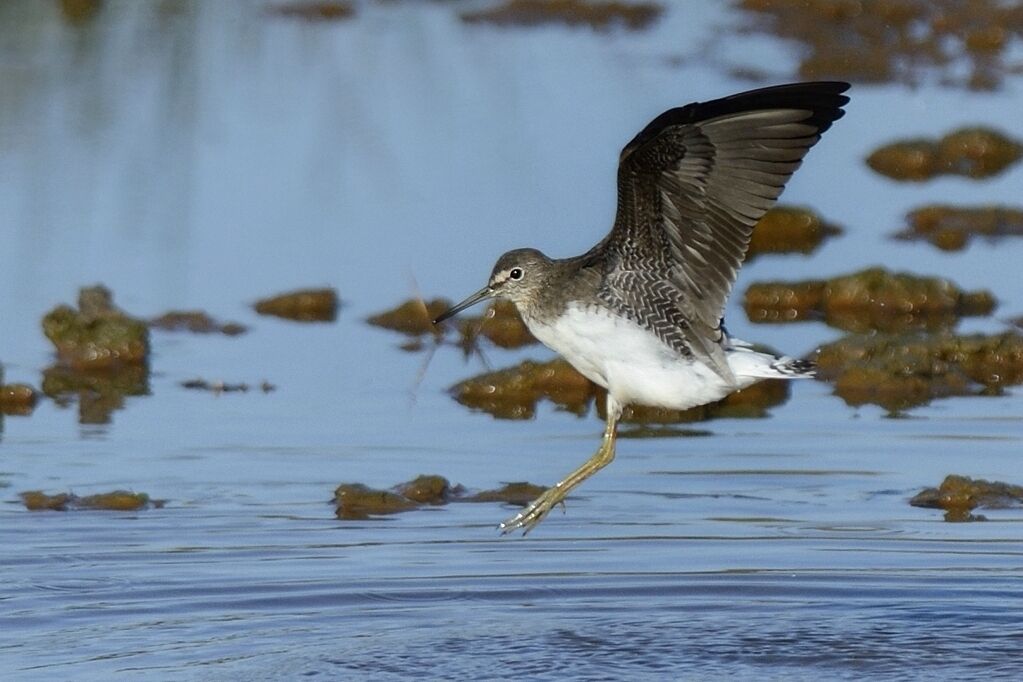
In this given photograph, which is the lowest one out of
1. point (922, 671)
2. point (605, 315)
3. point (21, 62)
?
point (922, 671)

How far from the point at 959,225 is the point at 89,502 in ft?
18.8

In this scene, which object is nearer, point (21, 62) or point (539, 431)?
point (539, 431)

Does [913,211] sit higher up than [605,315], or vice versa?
[913,211]

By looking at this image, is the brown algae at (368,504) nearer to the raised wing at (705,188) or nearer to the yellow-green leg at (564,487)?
the yellow-green leg at (564,487)

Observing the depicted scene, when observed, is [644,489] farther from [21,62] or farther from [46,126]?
[21,62]

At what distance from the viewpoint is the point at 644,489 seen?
9.45 metres

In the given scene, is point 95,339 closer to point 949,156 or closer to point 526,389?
point 526,389

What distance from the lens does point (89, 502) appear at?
921cm

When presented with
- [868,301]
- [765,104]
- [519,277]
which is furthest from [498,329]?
[765,104]

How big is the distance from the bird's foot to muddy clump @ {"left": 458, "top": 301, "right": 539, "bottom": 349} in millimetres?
2783

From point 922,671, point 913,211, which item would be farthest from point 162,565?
point 913,211

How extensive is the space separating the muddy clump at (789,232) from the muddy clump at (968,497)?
3.80 metres

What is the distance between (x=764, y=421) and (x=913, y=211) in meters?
3.31

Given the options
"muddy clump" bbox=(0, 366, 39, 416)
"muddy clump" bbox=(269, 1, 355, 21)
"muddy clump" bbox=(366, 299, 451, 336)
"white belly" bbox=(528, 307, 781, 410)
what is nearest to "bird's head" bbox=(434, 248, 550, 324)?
"white belly" bbox=(528, 307, 781, 410)
